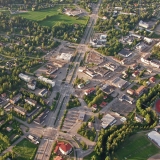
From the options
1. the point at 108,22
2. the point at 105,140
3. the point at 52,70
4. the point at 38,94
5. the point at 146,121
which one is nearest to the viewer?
the point at 105,140

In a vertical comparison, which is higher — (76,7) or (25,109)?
(76,7)

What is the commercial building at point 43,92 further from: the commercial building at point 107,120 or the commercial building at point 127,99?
the commercial building at point 127,99

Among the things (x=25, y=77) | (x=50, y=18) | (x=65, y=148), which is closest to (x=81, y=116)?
(x=65, y=148)

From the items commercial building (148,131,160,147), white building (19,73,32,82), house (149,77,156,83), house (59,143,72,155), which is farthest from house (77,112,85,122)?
house (149,77,156,83)

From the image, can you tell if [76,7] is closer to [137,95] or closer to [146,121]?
[137,95]

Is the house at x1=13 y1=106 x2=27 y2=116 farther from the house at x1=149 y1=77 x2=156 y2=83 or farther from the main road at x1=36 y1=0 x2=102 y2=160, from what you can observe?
the house at x1=149 y1=77 x2=156 y2=83

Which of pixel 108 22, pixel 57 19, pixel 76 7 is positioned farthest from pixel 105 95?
pixel 76 7
